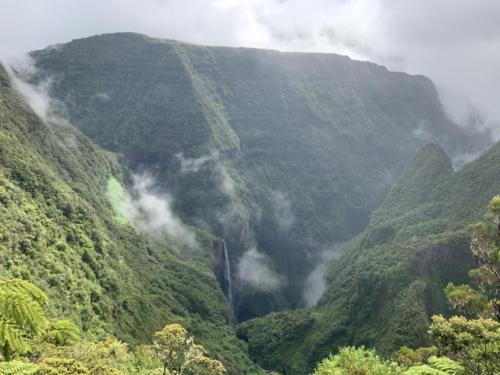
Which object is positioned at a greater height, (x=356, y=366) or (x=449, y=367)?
(x=356, y=366)

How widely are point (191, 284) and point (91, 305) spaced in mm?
71521

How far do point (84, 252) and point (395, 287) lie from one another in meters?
80.7

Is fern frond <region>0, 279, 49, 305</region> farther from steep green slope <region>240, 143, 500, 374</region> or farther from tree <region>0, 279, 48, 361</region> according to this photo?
steep green slope <region>240, 143, 500, 374</region>

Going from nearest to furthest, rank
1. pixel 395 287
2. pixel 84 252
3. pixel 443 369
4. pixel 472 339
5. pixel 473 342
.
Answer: pixel 472 339 < pixel 473 342 < pixel 443 369 < pixel 84 252 < pixel 395 287

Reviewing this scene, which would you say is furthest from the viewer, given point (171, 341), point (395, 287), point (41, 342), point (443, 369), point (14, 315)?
point (395, 287)

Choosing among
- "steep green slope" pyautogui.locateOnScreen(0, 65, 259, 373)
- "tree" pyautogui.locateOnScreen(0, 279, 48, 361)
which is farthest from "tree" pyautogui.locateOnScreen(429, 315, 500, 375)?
"steep green slope" pyautogui.locateOnScreen(0, 65, 259, 373)

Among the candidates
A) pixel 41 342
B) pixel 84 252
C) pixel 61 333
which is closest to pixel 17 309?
pixel 61 333

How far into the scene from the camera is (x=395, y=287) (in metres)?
133

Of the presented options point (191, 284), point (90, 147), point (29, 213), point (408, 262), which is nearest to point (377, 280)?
point (408, 262)

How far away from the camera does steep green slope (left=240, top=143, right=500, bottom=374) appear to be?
124438mm

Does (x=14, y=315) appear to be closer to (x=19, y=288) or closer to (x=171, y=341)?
(x=19, y=288)

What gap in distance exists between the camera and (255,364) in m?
151

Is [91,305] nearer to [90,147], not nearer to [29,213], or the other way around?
[29,213]

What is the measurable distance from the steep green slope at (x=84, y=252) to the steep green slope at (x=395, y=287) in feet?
52.6
